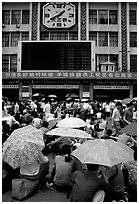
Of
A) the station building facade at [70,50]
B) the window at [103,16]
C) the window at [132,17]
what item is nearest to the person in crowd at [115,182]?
the station building facade at [70,50]

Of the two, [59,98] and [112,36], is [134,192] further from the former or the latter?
[112,36]

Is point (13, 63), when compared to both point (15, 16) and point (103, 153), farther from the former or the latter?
point (103, 153)

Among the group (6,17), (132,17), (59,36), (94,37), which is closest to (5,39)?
(6,17)

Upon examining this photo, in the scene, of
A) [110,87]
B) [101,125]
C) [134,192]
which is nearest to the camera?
[134,192]

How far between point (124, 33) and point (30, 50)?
10666 mm

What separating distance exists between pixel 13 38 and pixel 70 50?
8.20 meters

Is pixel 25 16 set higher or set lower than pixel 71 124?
higher

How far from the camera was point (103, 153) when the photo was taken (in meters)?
3.15

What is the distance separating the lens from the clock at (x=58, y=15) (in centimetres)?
2398

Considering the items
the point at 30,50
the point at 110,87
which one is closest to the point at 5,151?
the point at 30,50

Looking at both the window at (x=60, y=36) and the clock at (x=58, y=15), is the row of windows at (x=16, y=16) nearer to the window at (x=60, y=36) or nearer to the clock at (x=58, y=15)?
the clock at (x=58, y=15)

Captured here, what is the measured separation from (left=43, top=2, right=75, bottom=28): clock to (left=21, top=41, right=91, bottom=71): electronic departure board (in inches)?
169

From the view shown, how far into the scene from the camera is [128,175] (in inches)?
147

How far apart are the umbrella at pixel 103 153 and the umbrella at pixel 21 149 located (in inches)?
28.5
